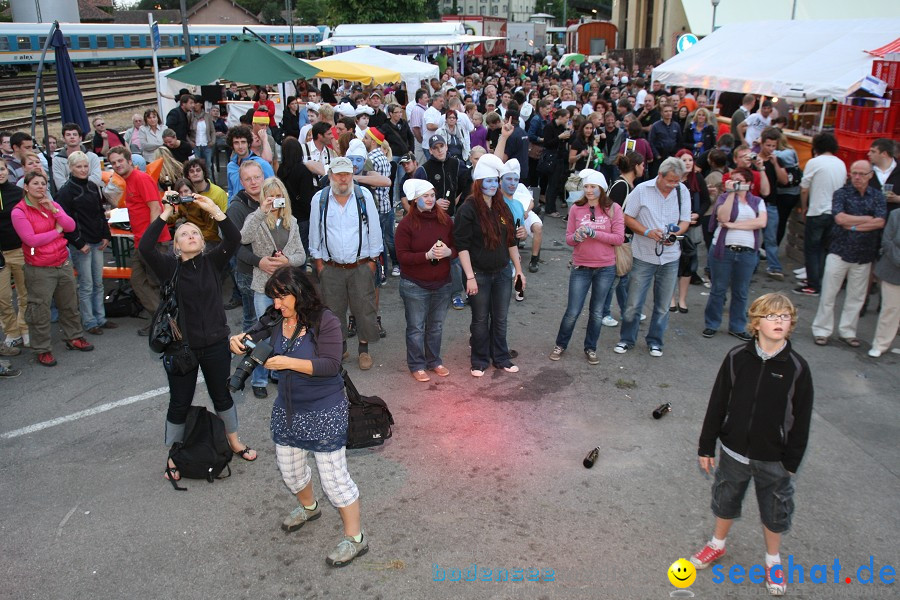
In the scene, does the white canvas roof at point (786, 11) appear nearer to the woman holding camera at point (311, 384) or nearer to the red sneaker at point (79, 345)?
the red sneaker at point (79, 345)

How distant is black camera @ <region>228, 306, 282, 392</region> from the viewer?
12.6 ft

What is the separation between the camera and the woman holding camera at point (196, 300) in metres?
4.71

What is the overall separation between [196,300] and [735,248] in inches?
207

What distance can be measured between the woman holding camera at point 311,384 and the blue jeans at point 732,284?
484 cm

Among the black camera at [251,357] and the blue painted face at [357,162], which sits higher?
the blue painted face at [357,162]

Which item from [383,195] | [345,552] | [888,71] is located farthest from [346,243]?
[888,71]

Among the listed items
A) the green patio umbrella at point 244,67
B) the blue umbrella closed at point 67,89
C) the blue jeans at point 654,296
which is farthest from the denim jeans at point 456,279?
the blue umbrella closed at point 67,89

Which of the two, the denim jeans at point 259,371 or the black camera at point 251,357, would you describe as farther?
the denim jeans at point 259,371

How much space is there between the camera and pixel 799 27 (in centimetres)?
1572

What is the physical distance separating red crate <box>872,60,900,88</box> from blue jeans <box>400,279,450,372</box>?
27.7ft

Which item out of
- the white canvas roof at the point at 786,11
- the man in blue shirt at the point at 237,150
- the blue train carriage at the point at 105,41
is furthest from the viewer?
the blue train carriage at the point at 105,41

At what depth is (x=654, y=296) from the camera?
22.9 feet

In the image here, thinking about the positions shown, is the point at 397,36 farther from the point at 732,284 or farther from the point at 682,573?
the point at 682,573

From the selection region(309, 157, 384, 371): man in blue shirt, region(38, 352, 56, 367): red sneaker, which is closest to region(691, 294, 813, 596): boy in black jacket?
region(309, 157, 384, 371): man in blue shirt
